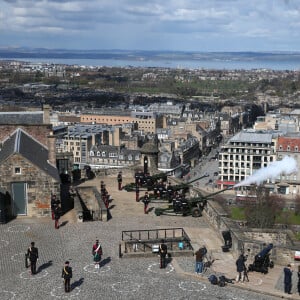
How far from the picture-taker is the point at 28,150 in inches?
884

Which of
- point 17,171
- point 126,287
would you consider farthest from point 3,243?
point 126,287

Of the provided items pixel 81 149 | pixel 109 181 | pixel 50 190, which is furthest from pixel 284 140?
pixel 50 190

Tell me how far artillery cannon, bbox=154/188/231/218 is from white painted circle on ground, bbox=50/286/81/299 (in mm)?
7247

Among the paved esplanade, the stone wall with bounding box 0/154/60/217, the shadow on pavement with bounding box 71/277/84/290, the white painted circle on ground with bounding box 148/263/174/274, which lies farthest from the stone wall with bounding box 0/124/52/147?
the shadow on pavement with bounding box 71/277/84/290

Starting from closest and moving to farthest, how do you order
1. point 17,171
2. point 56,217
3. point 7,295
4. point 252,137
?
point 7,295 → point 56,217 → point 17,171 → point 252,137

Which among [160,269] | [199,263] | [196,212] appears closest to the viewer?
[199,263]

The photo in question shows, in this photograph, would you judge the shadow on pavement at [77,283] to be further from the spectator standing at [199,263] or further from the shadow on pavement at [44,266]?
the spectator standing at [199,263]

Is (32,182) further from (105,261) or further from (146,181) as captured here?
(146,181)

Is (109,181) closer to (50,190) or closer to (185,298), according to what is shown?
(50,190)

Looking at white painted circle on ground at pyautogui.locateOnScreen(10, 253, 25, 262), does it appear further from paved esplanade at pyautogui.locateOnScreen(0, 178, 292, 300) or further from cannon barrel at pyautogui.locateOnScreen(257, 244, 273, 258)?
cannon barrel at pyautogui.locateOnScreen(257, 244, 273, 258)

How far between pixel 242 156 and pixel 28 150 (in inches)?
3595

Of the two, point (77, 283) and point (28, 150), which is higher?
point (28, 150)

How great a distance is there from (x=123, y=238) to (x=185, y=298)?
16.0ft

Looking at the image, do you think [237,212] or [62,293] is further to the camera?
[237,212]
